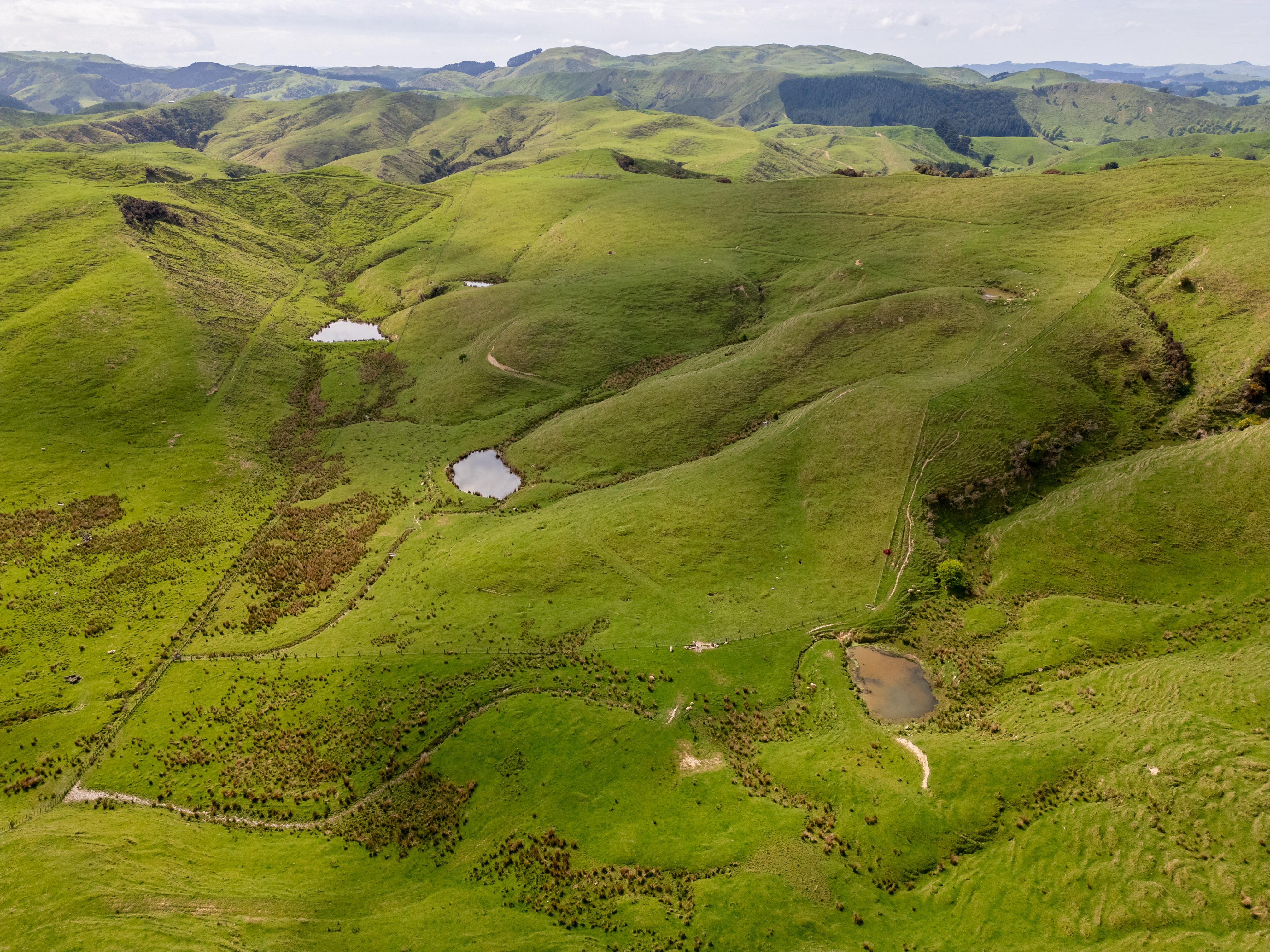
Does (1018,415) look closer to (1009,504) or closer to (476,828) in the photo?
(1009,504)

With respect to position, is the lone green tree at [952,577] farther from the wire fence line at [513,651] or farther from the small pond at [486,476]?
the small pond at [486,476]

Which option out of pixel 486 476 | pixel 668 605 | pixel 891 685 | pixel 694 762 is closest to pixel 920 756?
pixel 891 685

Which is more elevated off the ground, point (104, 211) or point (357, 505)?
point (104, 211)

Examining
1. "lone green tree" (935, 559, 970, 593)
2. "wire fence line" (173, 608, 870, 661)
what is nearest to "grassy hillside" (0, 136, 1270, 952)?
"wire fence line" (173, 608, 870, 661)

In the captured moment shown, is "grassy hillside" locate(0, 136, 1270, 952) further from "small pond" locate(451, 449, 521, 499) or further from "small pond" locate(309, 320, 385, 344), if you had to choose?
"small pond" locate(309, 320, 385, 344)

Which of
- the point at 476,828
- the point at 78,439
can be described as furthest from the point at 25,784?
the point at 78,439

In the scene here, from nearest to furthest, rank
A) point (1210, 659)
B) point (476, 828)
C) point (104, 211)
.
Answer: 1. point (476, 828)
2. point (1210, 659)
3. point (104, 211)
